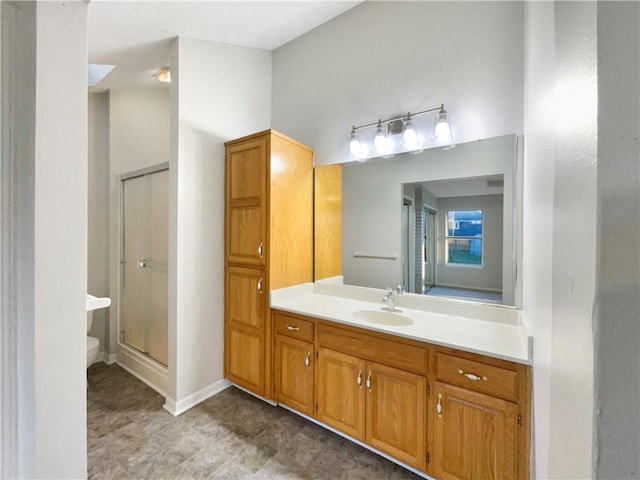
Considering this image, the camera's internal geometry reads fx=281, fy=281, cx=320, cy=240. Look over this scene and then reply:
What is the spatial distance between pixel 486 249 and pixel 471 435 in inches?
40.0

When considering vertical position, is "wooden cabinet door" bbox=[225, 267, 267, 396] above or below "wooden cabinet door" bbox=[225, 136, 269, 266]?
below

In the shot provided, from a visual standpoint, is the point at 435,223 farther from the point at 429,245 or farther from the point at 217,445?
the point at 217,445

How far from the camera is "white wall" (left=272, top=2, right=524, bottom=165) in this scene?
167 centimetres

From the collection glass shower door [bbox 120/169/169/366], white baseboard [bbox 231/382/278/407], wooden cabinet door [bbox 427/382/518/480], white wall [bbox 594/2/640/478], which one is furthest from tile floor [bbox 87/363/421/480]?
white wall [bbox 594/2/640/478]

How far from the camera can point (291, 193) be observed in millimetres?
2240

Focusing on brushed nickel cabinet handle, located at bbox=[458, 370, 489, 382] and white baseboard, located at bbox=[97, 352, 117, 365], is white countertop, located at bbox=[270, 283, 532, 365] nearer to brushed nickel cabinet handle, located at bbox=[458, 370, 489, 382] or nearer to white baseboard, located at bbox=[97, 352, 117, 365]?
brushed nickel cabinet handle, located at bbox=[458, 370, 489, 382]

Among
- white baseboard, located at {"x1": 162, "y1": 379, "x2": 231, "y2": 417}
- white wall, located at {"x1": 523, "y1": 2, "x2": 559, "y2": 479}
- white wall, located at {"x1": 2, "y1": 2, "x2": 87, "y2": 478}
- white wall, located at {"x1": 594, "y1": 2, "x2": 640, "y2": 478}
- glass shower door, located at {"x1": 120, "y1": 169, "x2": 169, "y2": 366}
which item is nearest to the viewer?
white wall, located at {"x1": 594, "y1": 2, "x2": 640, "y2": 478}

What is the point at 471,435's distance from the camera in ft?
4.33

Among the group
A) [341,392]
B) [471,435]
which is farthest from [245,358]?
[471,435]

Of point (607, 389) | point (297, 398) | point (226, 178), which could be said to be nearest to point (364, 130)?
point (226, 178)

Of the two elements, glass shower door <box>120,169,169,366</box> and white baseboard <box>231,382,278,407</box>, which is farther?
glass shower door <box>120,169,169,366</box>

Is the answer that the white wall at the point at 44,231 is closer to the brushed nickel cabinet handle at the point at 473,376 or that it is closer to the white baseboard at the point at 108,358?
the brushed nickel cabinet handle at the point at 473,376

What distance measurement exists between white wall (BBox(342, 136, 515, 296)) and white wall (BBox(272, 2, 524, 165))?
13 centimetres

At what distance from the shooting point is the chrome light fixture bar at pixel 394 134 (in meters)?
1.83
